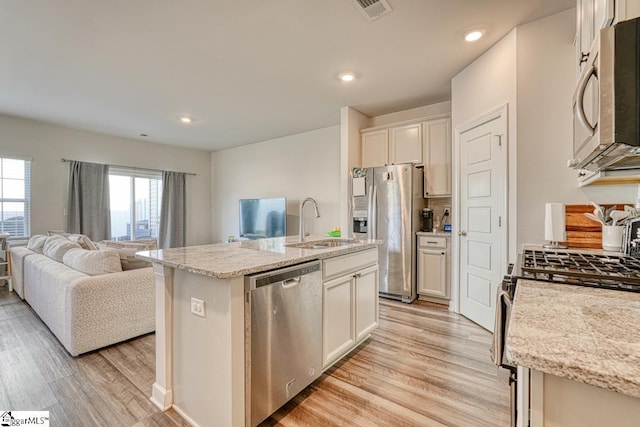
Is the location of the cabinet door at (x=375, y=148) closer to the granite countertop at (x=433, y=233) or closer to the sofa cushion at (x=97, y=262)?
the granite countertop at (x=433, y=233)

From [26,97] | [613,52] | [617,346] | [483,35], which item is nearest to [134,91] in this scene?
[26,97]

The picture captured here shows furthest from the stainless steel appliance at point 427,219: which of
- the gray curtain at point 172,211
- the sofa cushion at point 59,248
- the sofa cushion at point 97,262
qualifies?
the gray curtain at point 172,211

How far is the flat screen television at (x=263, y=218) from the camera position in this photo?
5652 mm

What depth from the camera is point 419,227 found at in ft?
12.8

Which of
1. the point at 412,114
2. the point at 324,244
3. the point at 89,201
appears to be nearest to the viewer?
the point at 324,244

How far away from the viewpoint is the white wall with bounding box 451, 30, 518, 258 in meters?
2.53

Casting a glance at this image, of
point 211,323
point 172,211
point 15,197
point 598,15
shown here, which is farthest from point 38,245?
point 598,15

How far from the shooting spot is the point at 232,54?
282cm

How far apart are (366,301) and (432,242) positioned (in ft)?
5.27

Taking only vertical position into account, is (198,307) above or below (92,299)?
above

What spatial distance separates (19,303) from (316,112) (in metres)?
4.70

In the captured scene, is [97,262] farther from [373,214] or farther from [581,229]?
[581,229]

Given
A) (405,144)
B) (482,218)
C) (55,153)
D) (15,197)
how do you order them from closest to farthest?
(482,218), (405,144), (15,197), (55,153)

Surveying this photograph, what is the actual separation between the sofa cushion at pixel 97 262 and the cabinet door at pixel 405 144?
3.49 m
